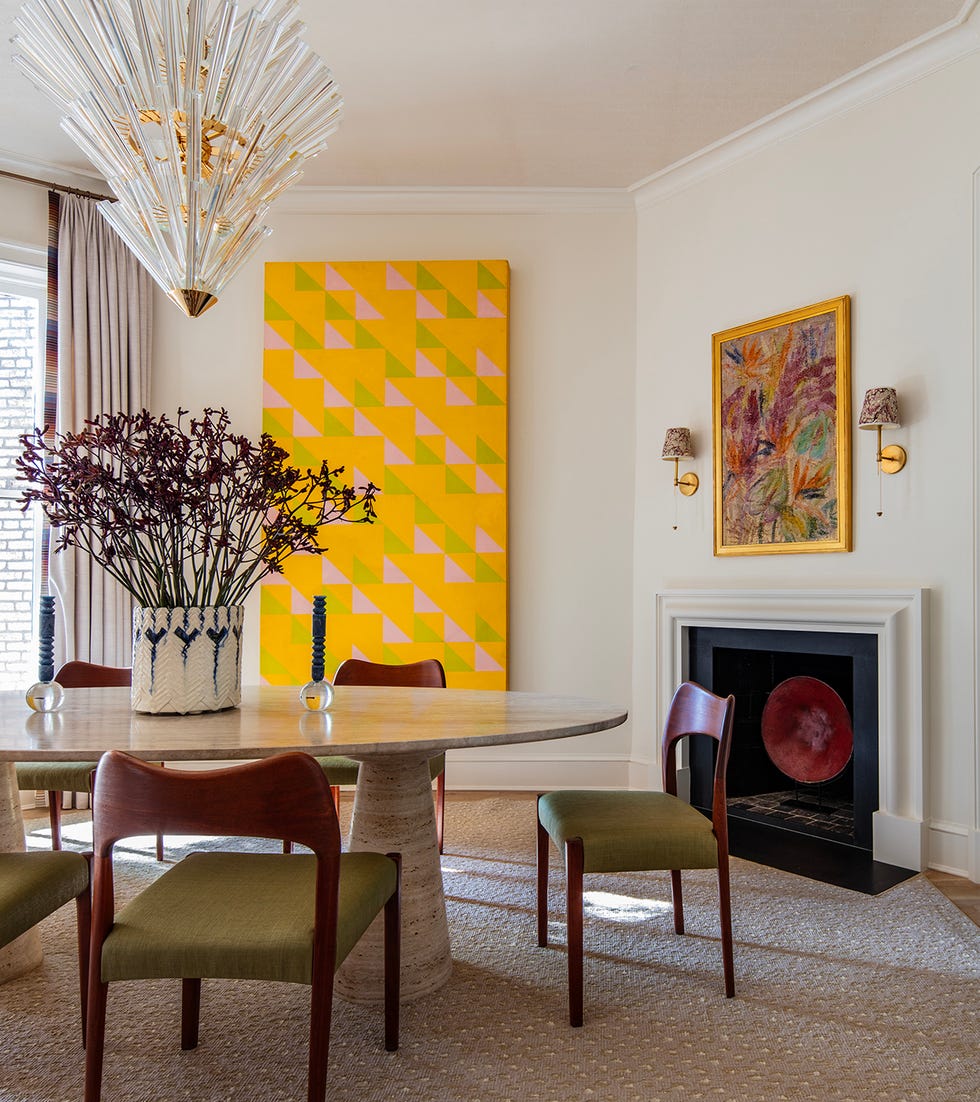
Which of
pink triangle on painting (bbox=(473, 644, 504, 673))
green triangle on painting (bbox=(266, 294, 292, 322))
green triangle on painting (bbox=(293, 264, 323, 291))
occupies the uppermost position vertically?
green triangle on painting (bbox=(293, 264, 323, 291))

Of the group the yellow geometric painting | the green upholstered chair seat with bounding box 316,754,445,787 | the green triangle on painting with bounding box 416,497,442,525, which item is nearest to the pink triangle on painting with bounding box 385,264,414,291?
the yellow geometric painting

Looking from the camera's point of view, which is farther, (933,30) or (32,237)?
(32,237)

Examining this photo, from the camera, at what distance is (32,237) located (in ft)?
14.2

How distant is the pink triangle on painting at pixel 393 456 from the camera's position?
4.51 meters

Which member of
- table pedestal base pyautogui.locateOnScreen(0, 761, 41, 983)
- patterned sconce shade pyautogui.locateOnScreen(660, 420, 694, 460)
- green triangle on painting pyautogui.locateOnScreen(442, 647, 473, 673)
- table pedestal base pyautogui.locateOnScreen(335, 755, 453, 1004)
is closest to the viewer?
table pedestal base pyautogui.locateOnScreen(335, 755, 453, 1004)

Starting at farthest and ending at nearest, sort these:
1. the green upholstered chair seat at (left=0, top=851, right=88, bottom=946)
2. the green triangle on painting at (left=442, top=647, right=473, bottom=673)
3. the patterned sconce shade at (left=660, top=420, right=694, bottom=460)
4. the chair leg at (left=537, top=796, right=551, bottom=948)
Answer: the green triangle on painting at (left=442, top=647, right=473, bottom=673) → the patterned sconce shade at (left=660, top=420, right=694, bottom=460) → the chair leg at (left=537, top=796, right=551, bottom=948) → the green upholstered chair seat at (left=0, top=851, right=88, bottom=946)

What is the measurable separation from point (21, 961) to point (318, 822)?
57.1 inches

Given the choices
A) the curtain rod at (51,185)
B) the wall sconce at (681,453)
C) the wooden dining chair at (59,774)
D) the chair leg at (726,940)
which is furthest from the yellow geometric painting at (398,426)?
the chair leg at (726,940)

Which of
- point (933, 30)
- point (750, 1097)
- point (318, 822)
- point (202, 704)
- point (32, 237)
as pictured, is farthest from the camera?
point (32, 237)

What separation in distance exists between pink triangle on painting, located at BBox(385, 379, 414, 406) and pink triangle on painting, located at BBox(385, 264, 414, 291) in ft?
1.61

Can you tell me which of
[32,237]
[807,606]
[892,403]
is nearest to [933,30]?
[892,403]

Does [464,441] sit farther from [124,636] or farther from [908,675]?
[908,675]

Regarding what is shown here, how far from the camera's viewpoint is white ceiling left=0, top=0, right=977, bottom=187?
3.16 metres

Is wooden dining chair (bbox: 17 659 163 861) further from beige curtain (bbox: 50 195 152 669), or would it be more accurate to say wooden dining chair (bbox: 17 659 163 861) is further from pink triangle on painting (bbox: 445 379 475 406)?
pink triangle on painting (bbox: 445 379 475 406)
